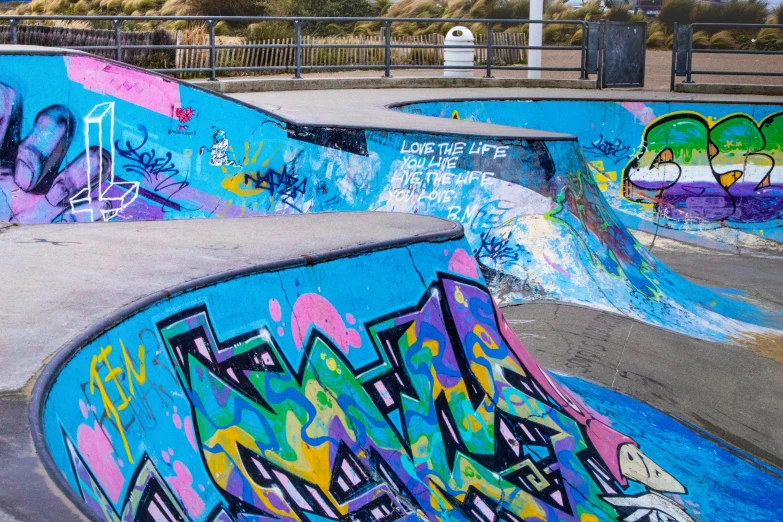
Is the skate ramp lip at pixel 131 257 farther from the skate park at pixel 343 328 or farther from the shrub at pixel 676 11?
the shrub at pixel 676 11

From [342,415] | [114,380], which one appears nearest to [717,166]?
[342,415]

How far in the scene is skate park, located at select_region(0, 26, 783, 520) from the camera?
321 centimetres

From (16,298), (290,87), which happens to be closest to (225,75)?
(290,87)

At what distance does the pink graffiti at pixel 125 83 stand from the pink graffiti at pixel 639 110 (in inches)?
316

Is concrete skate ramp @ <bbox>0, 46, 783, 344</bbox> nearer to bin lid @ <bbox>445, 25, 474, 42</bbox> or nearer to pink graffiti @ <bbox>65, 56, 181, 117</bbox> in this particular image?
pink graffiti @ <bbox>65, 56, 181, 117</bbox>

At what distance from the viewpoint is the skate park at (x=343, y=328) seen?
3.21m

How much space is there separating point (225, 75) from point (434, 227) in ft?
44.0

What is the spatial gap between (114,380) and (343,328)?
5.46 feet

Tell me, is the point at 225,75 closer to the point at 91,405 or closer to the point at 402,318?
the point at 402,318

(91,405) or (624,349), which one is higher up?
(91,405)

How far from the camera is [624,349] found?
298 inches

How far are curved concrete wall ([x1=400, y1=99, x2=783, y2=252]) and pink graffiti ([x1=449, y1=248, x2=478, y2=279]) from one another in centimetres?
844

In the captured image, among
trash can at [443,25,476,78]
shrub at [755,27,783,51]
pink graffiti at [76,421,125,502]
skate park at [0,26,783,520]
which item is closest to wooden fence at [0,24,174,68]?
trash can at [443,25,476,78]

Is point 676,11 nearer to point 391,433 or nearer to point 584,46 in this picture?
point 584,46
